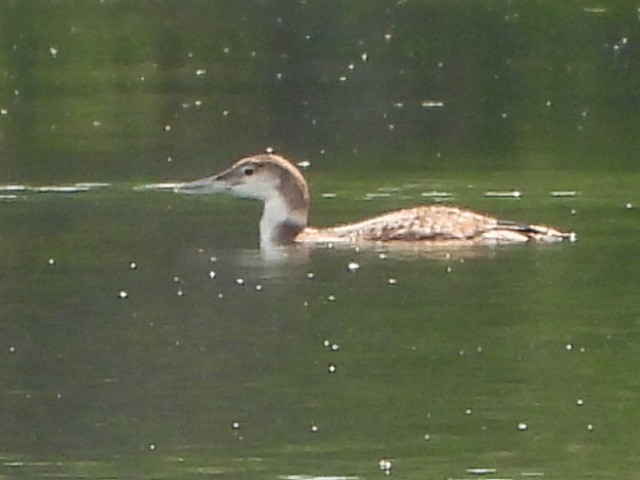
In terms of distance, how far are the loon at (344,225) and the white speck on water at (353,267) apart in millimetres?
655

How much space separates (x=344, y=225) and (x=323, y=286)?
285 centimetres

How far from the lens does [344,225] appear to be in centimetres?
1731

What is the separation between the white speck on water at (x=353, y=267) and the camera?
599 inches

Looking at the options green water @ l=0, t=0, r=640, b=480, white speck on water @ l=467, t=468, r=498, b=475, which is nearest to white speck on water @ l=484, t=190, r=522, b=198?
green water @ l=0, t=0, r=640, b=480

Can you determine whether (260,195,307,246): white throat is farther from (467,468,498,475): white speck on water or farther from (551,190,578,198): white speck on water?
(467,468,498,475): white speck on water

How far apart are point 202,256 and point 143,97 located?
36.3 ft

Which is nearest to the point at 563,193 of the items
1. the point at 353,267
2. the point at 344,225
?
the point at 344,225

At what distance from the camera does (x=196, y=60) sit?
102ft

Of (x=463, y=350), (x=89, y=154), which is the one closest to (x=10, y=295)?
(x=463, y=350)

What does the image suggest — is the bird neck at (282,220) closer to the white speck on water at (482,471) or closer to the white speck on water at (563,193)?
the white speck on water at (563,193)

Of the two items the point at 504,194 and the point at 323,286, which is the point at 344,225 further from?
the point at 323,286

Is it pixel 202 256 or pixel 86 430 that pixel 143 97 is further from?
pixel 86 430

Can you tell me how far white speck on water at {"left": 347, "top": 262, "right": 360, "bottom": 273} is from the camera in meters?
15.2

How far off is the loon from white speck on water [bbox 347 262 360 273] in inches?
25.8
